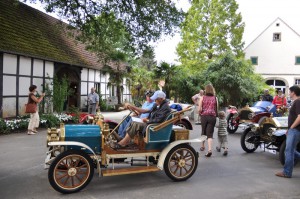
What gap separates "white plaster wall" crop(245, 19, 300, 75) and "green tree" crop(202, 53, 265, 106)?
66.1ft

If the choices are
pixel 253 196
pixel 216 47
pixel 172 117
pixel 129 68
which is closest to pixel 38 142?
pixel 172 117

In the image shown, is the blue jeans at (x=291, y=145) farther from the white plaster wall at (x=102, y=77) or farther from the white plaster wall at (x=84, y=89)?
the white plaster wall at (x=102, y=77)

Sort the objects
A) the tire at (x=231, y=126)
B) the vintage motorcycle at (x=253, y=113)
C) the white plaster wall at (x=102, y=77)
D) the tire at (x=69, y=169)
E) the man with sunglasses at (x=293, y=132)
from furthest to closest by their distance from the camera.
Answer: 1. the white plaster wall at (x=102, y=77)
2. the tire at (x=231, y=126)
3. the vintage motorcycle at (x=253, y=113)
4. the man with sunglasses at (x=293, y=132)
5. the tire at (x=69, y=169)

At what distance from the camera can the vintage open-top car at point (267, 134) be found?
297 inches

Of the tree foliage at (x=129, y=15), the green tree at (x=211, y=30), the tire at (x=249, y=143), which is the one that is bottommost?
the tire at (x=249, y=143)

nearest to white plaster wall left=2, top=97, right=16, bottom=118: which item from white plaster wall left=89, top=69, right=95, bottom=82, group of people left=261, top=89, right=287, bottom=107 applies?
white plaster wall left=89, top=69, right=95, bottom=82

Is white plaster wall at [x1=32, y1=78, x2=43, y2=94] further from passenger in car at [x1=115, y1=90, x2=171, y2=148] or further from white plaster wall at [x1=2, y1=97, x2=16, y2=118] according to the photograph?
passenger in car at [x1=115, y1=90, x2=171, y2=148]

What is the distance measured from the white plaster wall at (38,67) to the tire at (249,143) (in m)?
11.2

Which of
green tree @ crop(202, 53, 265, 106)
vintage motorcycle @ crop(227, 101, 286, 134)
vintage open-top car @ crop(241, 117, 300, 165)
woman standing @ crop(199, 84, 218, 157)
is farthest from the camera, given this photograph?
green tree @ crop(202, 53, 265, 106)

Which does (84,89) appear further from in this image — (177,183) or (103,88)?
(177,183)

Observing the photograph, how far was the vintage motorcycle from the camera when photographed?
37.9ft

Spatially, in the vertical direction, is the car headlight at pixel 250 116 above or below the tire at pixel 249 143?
above

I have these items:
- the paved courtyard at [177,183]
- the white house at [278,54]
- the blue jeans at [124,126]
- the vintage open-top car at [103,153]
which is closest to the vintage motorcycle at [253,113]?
the paved courtyard at [177,183]

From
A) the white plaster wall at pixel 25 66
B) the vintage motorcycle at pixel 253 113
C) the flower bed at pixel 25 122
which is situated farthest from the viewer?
the white plaster wall at pixel 25 66
